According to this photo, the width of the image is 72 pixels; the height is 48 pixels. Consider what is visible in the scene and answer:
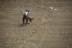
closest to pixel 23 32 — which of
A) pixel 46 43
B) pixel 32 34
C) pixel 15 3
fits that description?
pixel 32 34

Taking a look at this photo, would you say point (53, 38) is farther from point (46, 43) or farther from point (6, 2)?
point (6, 2)

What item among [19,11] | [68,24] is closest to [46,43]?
[68,24]

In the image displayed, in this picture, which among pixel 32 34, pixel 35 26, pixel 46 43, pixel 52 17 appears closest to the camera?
pixel 46 43

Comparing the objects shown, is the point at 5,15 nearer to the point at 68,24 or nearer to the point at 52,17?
the point at 52,17

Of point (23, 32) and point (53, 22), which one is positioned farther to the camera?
point (53, 22)

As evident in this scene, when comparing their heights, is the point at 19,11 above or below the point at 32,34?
above

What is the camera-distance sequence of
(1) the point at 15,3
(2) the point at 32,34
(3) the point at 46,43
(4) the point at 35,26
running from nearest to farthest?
(3) the point at 46,43 → (2) the point at 32,34 → (4) the point at 35,26 → (1) the point at 15,3

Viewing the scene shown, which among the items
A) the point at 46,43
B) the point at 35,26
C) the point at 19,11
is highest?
the point at 19,11
